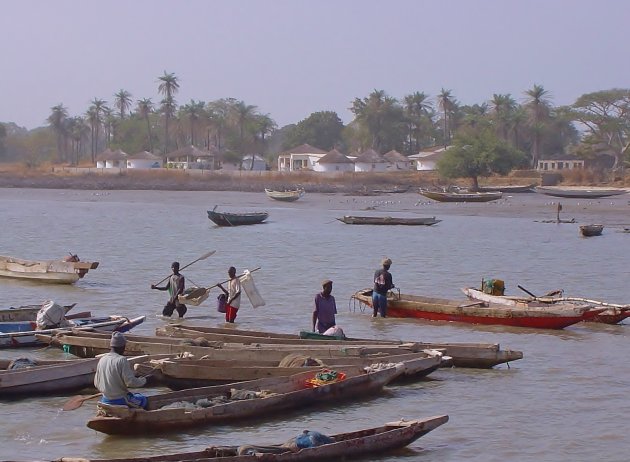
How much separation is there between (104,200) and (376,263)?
4945cm

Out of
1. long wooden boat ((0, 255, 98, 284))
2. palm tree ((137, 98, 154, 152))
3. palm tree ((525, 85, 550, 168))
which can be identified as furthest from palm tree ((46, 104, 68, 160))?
long wooden boat ((0, 255, 98, 284))

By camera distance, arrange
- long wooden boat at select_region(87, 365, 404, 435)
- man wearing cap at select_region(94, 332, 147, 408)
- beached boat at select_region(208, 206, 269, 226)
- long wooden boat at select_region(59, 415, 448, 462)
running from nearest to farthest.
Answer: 1. long wooden boat at select_region(59, 415, 448, 462)
2. man wearing cap at select_region(94, 332, 147, 408)
3. long wooden boat at select_region(87, 365, 404, 435)
4. beached boat at select_region(208, 206, 269, 226)

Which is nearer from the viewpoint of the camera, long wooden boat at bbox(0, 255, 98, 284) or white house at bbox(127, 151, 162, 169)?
long wooden boat at bbox(0, 255, 98, 284)

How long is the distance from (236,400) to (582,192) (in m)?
66.9

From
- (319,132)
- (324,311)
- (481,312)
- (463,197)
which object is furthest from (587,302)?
(319,132)

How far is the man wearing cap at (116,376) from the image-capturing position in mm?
11039

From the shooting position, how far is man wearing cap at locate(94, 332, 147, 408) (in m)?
11.0

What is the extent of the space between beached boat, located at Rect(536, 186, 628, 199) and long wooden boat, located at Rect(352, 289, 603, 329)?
56258 millimetres

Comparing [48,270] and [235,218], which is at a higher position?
[235,218]

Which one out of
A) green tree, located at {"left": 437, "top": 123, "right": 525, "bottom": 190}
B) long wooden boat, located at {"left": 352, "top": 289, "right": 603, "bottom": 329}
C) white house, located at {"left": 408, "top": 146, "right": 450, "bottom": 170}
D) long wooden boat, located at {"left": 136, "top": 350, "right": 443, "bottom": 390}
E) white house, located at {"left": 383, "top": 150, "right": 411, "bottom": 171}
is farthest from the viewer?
white house, located at {"left": 383, "top": 150, "right": 411, "bottom": 171}

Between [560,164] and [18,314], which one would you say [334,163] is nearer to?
[560,164]

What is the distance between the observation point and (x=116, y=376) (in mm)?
11109

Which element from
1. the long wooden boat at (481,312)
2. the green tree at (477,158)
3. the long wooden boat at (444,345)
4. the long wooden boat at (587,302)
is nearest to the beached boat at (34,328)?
the long wooden boat at (444,345)

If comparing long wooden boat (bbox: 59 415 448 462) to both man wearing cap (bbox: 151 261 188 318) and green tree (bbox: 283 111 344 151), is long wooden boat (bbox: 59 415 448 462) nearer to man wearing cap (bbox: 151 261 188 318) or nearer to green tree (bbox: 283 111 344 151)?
man wearing cap (bbox: 151 261 188 318)
